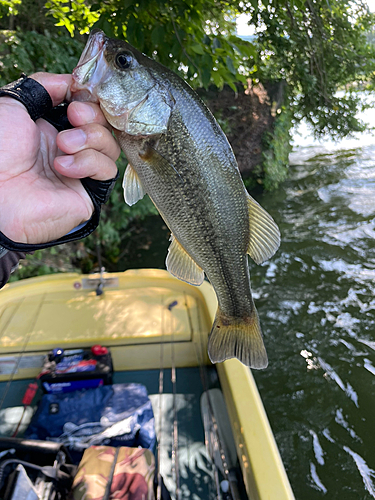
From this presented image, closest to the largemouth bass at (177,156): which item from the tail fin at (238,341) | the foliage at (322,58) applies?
the tail fin at (238,341)

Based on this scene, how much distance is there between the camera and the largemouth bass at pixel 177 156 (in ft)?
4.54

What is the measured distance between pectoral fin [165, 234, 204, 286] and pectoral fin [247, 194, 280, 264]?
0.91 feet

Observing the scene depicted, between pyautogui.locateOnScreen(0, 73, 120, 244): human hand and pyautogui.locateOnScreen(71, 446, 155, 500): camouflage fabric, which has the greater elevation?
Result: pyautogui.locateOnScreen(0, 73, 120, 244): human hand

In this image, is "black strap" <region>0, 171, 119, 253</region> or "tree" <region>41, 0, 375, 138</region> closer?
"black strap" <region>0, 171, 119, 253</region>

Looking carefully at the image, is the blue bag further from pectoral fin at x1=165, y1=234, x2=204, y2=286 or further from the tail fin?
pectoral fin at x1=165, y1=234, x2=204, y2=286

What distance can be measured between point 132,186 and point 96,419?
2.04 metres

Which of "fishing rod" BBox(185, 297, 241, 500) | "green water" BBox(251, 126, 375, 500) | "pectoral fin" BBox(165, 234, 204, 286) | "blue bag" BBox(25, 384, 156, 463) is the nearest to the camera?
"pectoral fin" BBox(165, 234, 204, 286)

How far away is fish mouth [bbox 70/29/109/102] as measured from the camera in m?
1.36

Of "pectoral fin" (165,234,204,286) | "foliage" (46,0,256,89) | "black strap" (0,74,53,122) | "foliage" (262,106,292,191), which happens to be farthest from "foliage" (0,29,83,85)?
Result: "foliage" (262,106,292,191)

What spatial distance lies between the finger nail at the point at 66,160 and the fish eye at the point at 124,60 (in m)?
0.41

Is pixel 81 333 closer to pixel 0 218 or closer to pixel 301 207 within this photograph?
pixel 0 218

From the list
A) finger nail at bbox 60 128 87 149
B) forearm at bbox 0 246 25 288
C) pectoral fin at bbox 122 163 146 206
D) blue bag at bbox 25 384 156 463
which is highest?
finger nail at bbox 60 128 87 149

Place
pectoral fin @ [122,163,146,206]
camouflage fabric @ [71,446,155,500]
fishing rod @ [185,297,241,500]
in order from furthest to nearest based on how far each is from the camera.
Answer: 1. fishing rod @ [185,297,241,500]
2. camouflage fabric @ [71,446,155,500]
3. pectoral fin @ [122,163,146,206]

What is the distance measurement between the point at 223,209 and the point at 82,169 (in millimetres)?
593
